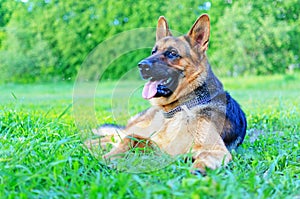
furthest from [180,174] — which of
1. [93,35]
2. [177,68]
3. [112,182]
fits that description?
[93,35]

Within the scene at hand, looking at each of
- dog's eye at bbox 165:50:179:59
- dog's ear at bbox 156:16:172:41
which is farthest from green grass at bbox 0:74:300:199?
dog's ear at bbox 156:16:172:41

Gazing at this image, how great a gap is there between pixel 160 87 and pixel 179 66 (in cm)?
27

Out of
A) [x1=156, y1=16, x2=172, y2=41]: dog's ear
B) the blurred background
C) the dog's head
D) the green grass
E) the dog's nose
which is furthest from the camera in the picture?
the blurred background

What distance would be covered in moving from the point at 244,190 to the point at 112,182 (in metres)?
A: 0.86

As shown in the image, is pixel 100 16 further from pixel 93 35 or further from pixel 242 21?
pixel 242 21

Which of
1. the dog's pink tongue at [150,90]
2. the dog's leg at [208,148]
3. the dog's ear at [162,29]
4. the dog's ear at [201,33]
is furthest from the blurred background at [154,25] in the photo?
the dog's leg at [208,148]

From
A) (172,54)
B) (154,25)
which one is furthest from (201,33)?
(154,25)

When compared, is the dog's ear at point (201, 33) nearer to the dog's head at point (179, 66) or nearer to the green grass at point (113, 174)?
the dog's head at point (179, 66)

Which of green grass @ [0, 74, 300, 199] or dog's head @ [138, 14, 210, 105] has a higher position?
dog's head @ [138, 14, 210, 105]

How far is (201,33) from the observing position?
3758 millimetres

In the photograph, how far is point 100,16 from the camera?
56.0 feet

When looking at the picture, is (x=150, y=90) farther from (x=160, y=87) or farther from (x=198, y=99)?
(x=198, y=99)

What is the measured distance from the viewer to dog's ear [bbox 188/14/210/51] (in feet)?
12.1

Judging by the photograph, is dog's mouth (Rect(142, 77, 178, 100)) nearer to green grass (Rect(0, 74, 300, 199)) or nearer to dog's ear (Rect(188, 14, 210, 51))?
dog's ear (Rect(188, 14, 210, 51))
